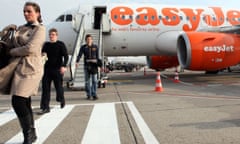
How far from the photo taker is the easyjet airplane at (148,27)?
37.2ft

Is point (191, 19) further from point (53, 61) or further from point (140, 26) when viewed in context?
point (53, 61)

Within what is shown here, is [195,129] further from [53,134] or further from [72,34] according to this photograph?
[72,34]

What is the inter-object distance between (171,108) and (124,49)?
779cm

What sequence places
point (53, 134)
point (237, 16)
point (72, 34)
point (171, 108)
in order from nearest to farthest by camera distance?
point (53, 134)
point (171, 108)
point (72, 34)
point (237, 16)

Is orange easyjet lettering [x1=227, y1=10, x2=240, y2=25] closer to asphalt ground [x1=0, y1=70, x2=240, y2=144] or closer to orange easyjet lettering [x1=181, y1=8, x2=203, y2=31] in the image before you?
orange easyjet lettering [x1=181, y1=8, x2=203, y2=31]

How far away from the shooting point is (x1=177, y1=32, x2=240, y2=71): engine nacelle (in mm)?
10570

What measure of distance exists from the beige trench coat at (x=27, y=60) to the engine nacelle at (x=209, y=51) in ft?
27.2

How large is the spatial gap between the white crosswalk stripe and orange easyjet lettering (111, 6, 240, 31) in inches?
288

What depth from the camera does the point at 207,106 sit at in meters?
5.62

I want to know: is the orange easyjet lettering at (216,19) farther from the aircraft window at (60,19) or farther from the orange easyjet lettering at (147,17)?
the aircraft window at (60,19)

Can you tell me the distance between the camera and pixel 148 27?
12.8 meters

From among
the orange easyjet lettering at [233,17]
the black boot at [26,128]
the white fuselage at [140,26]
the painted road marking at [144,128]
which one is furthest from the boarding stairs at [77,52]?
the orange easyjet lettering at [233,17]

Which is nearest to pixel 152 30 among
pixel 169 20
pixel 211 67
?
pixel 169 20

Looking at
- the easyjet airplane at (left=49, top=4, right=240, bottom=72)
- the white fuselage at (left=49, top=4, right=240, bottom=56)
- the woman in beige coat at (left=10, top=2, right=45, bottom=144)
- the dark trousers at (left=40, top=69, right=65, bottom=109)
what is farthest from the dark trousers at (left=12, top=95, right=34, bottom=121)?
the white fuselage at (left=49, top=4, right=240, bottom=56)
